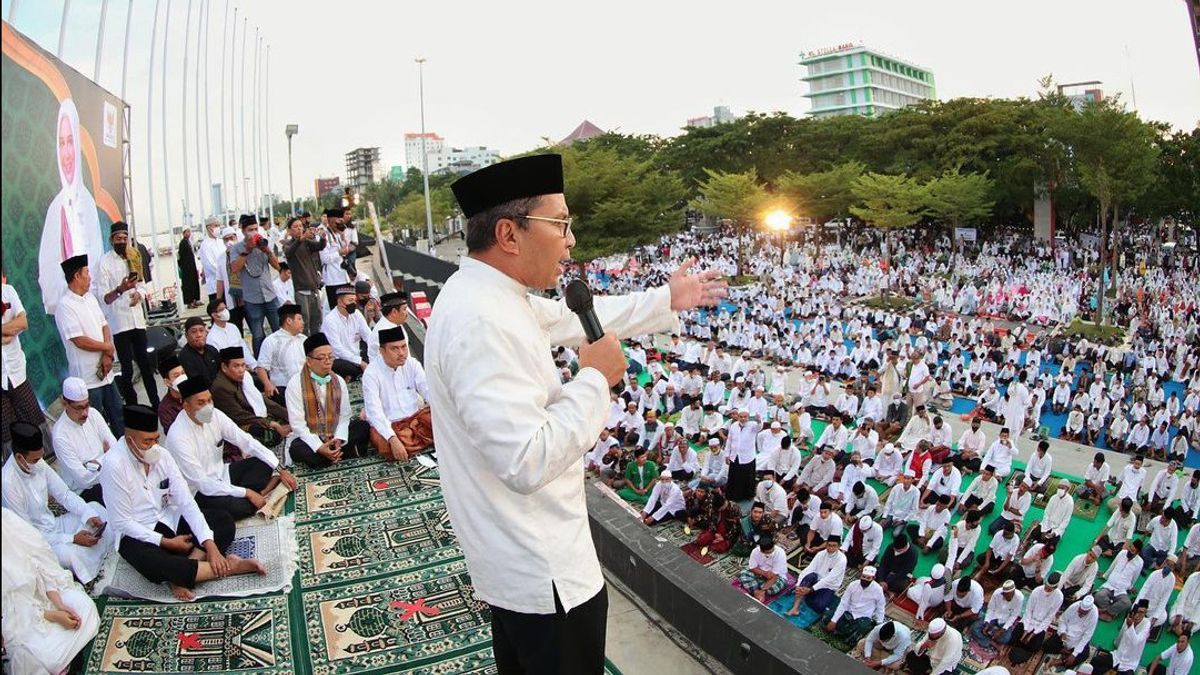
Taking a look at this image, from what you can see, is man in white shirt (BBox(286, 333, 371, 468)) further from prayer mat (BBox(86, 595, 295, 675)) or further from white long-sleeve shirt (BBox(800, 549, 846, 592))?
white long-sleeve shirt (BBox(800, 549, 846, 592))

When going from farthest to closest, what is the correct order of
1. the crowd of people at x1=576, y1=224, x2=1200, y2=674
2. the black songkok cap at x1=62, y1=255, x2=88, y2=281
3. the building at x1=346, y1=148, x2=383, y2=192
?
the building at x1=346, y1=148, x2=383, y2=192
the crowd of people at x1=576, y1=224, x2=1200, y2=674
the black songkok cap at x1=62, y1=255, x2=88, y2=281

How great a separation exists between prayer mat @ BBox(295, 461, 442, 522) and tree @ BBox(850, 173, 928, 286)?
23108 millimetres

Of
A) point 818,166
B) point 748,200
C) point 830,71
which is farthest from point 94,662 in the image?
point 830,71

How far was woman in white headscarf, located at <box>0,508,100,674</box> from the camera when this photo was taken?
2.60 m

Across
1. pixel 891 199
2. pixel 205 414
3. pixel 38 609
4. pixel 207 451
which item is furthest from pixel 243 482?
pixel 891 199

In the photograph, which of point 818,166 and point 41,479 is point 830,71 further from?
point 41,479

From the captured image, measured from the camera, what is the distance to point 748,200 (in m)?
28.4

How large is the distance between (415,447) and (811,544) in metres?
4.02

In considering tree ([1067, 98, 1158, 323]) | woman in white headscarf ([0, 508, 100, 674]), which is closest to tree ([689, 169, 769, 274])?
tree ([1067, 98, 1158, 323])

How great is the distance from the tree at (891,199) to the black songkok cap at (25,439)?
24.8m

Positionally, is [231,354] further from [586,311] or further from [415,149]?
Answer: [415,149]

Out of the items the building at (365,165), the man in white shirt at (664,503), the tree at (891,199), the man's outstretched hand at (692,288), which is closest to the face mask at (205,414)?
the man's outstretched hand at (692,288)

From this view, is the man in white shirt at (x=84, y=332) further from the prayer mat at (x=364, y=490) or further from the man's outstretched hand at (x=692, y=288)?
the man's outstretched hand at (x=692, y=288)

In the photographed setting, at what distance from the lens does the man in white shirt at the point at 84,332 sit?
4.54 meters
